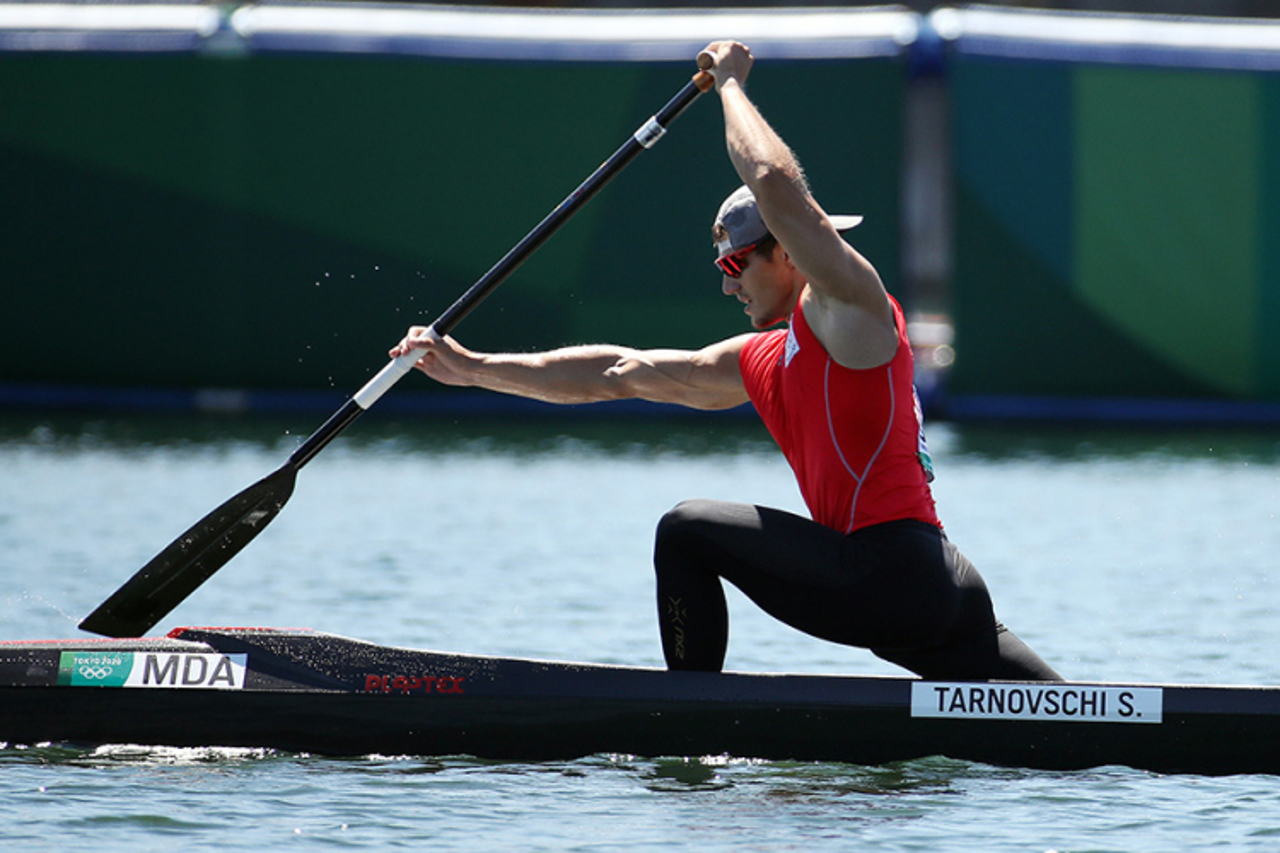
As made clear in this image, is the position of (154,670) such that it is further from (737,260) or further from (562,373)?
(737,260)

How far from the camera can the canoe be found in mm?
4797

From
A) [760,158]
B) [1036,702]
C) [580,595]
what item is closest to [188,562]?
[760,158]

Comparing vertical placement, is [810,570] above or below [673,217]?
below

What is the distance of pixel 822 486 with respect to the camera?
15.3 ft

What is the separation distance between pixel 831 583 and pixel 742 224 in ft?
2.79

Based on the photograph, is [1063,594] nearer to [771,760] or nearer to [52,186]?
[771,760]

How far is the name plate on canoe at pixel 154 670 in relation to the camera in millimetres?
4969

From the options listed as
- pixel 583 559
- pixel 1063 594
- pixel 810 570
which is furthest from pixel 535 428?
pixel 810 570

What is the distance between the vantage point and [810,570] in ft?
15.0

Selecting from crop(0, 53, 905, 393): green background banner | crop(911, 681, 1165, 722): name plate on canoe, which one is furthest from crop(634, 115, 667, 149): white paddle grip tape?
crop(0, 53, 905, 393): green background banner

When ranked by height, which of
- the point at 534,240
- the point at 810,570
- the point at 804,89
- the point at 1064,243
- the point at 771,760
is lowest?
the point at 771,760

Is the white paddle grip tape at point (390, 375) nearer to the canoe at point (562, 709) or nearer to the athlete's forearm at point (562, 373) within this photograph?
the athlete's forearm at point (562, 373)

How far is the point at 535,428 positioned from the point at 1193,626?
25.6 feet

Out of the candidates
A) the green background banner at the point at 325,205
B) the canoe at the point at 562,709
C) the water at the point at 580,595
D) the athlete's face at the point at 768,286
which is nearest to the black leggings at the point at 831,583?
the canoe at the point at 562,709
